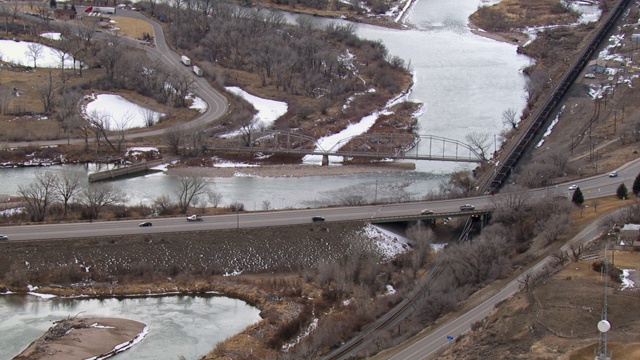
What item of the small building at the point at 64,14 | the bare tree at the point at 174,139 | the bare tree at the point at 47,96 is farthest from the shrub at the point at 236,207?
the small building at the point at 64,14

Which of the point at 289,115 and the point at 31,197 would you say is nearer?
the point at 31,197

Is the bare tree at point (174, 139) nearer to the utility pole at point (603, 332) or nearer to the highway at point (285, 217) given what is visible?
the highway at point (285, 217)

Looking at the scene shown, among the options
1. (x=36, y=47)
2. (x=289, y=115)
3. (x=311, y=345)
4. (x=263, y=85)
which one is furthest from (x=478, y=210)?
(x=36, y=47)

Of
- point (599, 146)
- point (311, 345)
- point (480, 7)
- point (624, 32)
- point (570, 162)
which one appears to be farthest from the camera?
point (480, 7)

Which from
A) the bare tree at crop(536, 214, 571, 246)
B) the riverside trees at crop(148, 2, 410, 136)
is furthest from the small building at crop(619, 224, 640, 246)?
the riverside trees at crop(148, 2, 410, 136)

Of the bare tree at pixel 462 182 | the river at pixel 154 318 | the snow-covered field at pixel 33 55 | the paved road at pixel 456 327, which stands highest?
the snow-covered field at pixel 33 55

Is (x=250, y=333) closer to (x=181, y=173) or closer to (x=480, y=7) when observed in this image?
(x=181, y=173)

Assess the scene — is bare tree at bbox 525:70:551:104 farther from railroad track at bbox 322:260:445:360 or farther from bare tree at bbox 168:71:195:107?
Answer: railroad track at bbox 322:260:445:360

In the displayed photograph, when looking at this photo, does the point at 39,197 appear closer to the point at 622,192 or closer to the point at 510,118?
the point at 622,192
